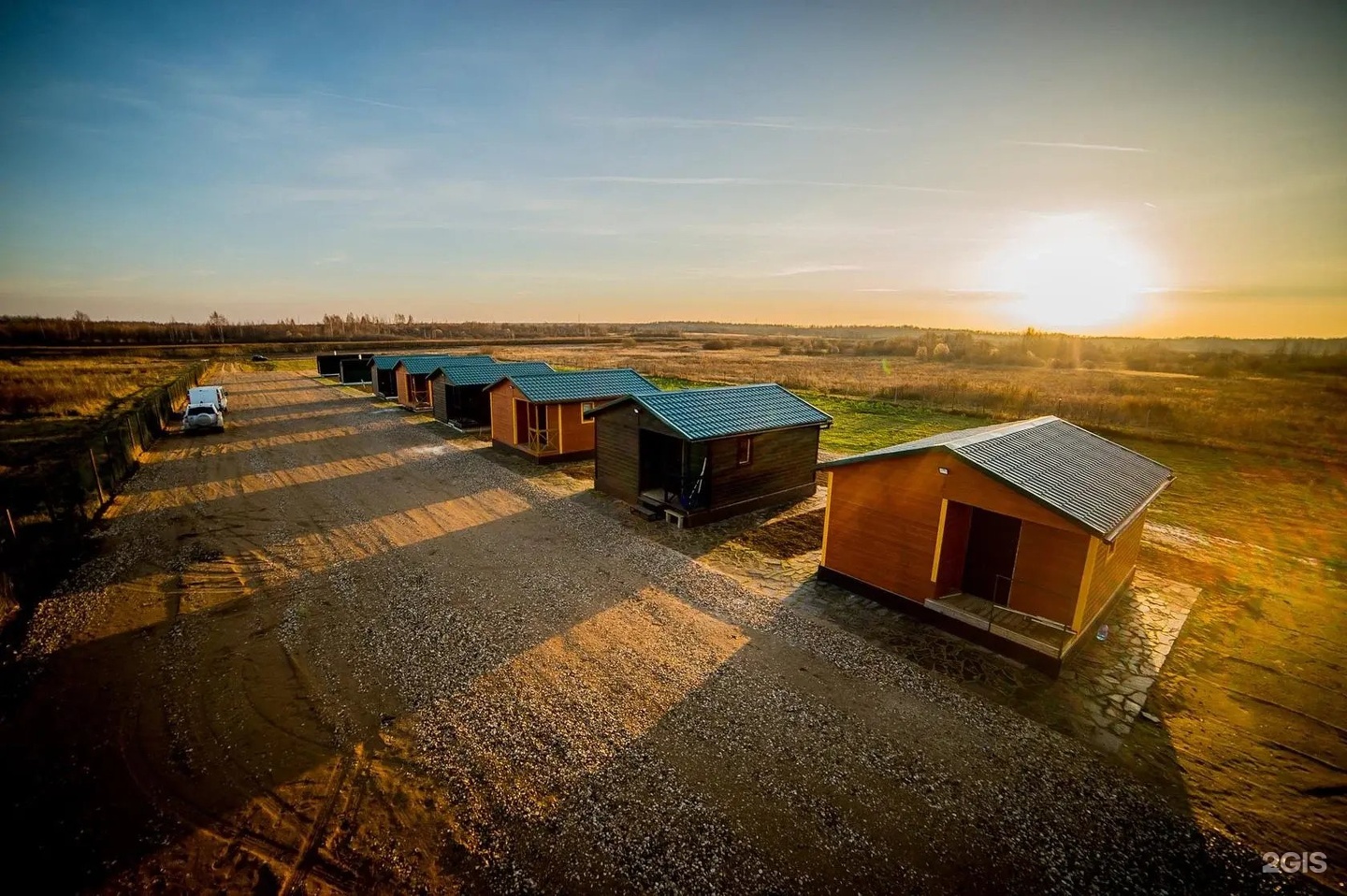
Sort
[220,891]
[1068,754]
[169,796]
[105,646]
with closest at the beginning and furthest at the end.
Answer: [220,891]
[169,796]
[1068,754]
[105,646]

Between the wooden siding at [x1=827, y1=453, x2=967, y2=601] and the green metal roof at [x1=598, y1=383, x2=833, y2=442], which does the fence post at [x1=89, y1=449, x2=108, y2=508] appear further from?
the wooden siding at [x1=827, y1=453, x2=967, y2=601]

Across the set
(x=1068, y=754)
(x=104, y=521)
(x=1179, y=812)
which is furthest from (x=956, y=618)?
(x=104, y=521)

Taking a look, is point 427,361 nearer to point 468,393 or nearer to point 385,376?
point 385,376

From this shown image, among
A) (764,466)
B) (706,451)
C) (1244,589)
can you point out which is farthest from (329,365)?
(1244,589)

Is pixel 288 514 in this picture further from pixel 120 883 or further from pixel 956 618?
pixel 956 618

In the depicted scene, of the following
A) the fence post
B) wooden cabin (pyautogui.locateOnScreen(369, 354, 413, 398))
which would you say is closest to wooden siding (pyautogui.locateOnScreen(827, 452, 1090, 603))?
the fence post

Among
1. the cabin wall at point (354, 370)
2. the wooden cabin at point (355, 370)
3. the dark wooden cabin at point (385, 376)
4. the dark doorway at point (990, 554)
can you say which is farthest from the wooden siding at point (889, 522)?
the cabin wall at point (354, 370)

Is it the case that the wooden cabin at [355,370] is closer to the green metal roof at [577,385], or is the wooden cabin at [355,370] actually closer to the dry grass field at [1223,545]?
the dry grass field at [1223,545]
